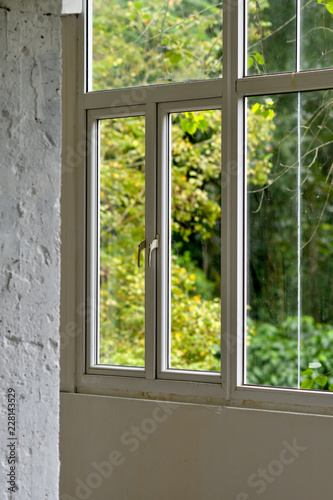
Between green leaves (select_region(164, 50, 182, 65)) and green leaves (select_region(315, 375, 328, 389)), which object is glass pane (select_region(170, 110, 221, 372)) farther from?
green leaves (select_region(315, 375, 328, 389))

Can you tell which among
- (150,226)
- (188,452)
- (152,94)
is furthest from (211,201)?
(188,452)

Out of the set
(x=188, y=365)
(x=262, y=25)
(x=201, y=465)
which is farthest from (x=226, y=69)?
(x=201, y=465)

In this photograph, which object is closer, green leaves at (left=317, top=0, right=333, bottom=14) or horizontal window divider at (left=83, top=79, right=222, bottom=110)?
green leaves at (left=317, top=0, right=333, bottom=14)

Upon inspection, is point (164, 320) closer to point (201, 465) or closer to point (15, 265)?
point (201, 465)

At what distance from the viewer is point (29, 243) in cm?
156

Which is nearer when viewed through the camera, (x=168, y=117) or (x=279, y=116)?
(x=279, y=116)

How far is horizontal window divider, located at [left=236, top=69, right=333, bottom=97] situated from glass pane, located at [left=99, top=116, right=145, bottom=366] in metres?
0.69

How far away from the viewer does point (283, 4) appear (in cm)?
270

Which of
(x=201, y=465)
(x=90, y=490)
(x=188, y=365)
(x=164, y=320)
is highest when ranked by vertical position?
(x=164, y=320)

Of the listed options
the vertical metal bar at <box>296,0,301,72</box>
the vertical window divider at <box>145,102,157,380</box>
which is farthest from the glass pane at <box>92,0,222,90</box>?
the vertical metal bar at <box>296,0,301,72</box>

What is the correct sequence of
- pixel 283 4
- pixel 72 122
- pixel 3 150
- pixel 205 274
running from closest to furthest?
pixel 3 150
pixel 283 4
pixel 205 274
pixel 72 122

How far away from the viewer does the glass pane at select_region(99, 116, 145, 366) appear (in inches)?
122

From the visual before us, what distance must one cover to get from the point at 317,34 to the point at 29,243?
176 cm

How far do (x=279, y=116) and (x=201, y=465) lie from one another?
5.37 ft
